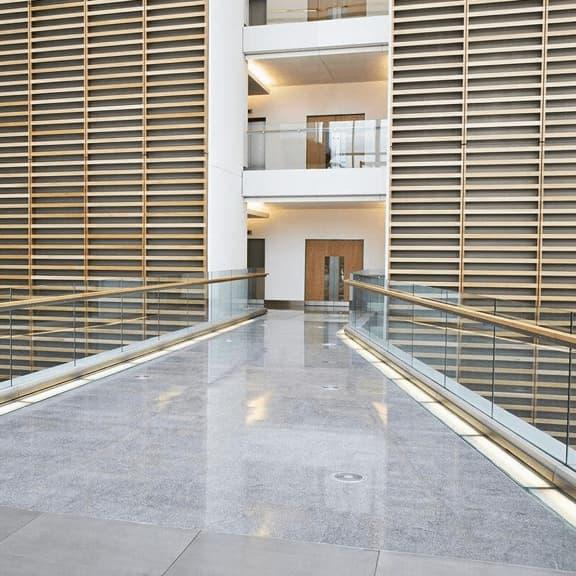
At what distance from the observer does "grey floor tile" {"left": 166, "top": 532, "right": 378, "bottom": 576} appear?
2223mm

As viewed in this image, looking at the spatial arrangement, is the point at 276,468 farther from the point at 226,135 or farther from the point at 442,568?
the point at 226,135

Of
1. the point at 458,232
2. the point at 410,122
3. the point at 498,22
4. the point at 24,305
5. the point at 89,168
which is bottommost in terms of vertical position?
the point at 24,305

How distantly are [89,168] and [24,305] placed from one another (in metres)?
6.93

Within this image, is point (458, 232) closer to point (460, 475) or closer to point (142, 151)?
point (142, 151)

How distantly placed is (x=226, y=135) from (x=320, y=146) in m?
1.80

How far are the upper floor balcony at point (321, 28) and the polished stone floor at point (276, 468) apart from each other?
8.16 metres

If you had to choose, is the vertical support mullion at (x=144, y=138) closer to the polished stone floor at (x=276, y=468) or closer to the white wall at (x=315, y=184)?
the white wall at (x=315, y=184)

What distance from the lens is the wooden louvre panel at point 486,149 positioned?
33.0ft

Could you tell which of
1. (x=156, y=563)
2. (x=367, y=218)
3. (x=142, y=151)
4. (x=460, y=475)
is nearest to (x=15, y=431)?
(x=156, y=563)

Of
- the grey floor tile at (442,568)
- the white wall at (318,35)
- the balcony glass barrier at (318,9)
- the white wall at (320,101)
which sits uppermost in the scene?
the balcony glass barrier at (318,9)

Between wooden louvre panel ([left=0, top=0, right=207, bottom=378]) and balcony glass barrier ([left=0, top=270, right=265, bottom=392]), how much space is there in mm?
2171

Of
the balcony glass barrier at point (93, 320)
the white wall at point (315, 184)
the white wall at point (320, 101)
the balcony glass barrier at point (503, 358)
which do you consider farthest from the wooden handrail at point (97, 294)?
the white wall at point (320, 101)

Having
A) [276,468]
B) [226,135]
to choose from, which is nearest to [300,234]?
[226,135]

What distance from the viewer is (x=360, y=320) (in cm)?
869
